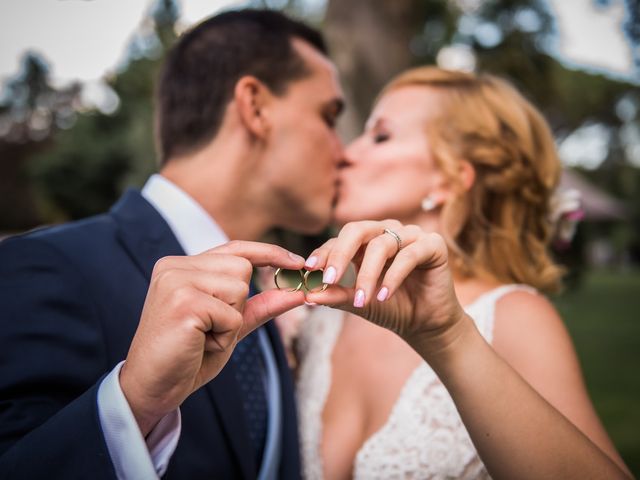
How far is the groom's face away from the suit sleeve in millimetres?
1247

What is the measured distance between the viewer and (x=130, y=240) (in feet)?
5.88

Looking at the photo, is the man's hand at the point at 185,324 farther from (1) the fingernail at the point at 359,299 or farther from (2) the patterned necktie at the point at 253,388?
(2) the patterned necktie at the point at 253,388

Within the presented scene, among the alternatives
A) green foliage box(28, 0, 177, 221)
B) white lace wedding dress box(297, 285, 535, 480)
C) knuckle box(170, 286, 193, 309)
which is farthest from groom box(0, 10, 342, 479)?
green foliage box(28, 0, 177, 221)

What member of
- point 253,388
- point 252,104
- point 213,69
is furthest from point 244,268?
point 213,69

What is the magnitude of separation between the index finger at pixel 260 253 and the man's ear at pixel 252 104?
4.74 ft

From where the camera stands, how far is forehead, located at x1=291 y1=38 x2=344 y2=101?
8.75 ft

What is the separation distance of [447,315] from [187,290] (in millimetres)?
704

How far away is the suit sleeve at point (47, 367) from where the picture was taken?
108cm

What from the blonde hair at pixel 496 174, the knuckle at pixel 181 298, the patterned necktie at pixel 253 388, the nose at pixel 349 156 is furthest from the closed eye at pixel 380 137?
the knuckle at pixel 181 298

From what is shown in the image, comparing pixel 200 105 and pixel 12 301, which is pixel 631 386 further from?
pixel 12 301

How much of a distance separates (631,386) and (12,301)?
8488mm

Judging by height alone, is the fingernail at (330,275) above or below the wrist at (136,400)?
above

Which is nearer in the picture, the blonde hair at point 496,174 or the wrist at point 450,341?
the wrist at point 450,341

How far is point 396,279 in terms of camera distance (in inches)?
45.8
